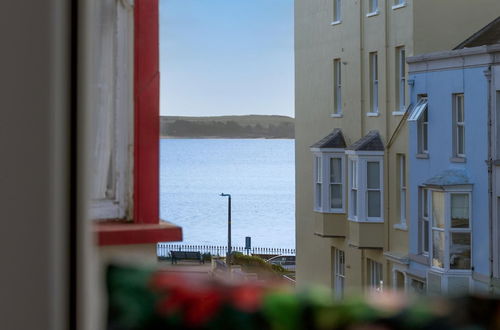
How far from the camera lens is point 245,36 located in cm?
3709

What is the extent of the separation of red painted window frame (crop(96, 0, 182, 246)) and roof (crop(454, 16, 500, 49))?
10.1 metres

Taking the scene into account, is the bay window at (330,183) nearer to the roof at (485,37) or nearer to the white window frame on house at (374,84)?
the white window frame on house at (374,84)

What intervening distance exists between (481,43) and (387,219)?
8.25 ft

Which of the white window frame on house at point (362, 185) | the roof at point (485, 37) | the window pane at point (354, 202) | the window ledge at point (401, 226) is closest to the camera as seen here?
the roof at point (485, 37)

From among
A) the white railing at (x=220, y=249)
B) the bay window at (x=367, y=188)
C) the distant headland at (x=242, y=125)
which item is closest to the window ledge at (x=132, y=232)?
the bay window at (x=367, y=188)

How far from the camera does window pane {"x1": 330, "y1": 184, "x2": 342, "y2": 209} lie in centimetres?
1397

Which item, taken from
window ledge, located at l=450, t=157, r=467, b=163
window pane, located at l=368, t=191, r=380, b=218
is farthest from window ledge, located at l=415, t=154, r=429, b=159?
window pane, located at l=368, t=191, r=380, b=218

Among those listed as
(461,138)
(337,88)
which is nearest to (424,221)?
(461,138)

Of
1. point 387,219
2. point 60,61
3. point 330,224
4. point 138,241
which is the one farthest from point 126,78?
point 330,224

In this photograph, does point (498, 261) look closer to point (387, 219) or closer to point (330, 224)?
point (387, 219)

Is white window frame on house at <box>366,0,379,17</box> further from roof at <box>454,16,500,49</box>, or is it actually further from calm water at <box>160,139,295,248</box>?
calm water at <box>160,139,295,248</box>

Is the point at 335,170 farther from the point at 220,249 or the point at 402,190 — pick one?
the point at 220,249

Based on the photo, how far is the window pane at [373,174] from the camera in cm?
1277

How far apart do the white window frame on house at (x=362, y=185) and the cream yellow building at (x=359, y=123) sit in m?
0.01
